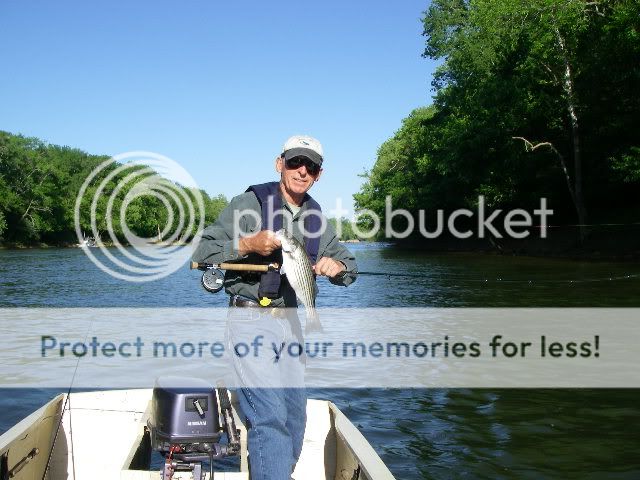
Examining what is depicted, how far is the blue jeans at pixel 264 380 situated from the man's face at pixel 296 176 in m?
1.04

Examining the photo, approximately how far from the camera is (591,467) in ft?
25.2

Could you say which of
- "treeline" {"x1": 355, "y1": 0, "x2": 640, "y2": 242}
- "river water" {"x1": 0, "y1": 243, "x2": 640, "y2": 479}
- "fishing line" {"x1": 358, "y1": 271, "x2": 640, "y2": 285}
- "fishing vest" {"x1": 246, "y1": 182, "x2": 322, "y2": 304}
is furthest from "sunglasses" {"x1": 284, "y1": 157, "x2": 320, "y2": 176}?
"treeline" {"x1": 355, "y1": 0, "x2": 640, "y2": 242}

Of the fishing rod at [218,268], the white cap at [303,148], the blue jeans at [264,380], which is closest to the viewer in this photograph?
the blue jeans at [264,380]

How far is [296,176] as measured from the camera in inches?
211

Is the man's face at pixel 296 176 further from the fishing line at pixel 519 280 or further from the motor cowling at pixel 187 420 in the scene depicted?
the motor cowling at pixel 187 420

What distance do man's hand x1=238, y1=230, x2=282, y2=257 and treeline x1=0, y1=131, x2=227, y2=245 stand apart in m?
91.8

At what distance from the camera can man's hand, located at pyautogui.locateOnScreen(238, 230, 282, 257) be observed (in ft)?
16.1

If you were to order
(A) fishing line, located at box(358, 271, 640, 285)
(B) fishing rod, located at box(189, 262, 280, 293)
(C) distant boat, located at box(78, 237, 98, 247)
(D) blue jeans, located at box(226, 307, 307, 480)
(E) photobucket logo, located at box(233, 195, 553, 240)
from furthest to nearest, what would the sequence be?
(C) distant boat, located at box(78, 237, 98, 247)
(E) photobucket logo, located at box(233, 195, 553, 240)
(A) fishing line, located at box(358, 271, 640, 285)
(B) fishing rod, located at box(189, 262, 280, 293)
(D) blue jeans, located at box(226, 307, 307, 480)

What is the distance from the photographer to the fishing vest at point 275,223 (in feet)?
16.7

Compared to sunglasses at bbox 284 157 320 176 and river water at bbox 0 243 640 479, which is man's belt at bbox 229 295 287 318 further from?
river water at bbox 0 243 640 479

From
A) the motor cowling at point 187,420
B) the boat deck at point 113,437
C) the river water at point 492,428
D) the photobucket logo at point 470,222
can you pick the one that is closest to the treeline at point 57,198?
the photobucket logo at point 470,222

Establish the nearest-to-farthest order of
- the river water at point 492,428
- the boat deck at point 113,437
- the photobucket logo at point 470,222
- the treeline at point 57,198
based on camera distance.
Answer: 1. the boat deck at point 113,437
2. the river water at point 492,428
3. the photobucket logo at point 470,222
4. the treeline at point 57,198

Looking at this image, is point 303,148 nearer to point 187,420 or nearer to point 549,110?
point 187,420

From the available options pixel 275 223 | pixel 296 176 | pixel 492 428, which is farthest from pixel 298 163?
pixel 492 428
